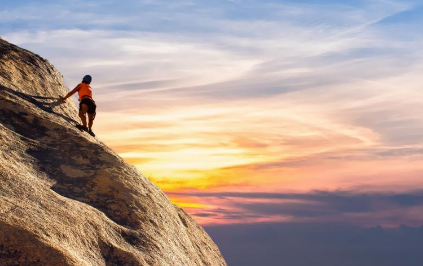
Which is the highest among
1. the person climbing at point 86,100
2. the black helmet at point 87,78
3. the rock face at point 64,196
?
the black helmet at point 87,78

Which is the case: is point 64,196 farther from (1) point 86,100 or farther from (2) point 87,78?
(2) point 87,78

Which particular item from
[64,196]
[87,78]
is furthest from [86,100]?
[64,196]

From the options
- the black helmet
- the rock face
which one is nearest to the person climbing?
the black helmet

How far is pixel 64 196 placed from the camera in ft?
62.9

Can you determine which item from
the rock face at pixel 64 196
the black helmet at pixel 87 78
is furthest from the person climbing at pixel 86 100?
the rock face at pixel 64 196

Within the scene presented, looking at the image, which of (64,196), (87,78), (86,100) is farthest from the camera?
(87,78)

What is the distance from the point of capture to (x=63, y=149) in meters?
21.5

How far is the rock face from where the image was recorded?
51.1 feet

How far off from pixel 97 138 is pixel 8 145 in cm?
534

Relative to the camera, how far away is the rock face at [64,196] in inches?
614

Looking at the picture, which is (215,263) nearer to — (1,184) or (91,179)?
(91,179)

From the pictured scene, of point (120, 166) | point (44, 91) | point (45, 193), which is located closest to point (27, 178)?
point (45, 193)

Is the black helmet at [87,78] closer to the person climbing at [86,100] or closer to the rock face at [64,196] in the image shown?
the person climbing at [86,100]

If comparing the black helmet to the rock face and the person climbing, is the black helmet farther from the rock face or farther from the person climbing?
the rock face
